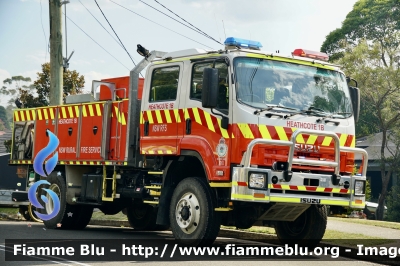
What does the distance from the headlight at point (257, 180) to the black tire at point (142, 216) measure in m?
5.27

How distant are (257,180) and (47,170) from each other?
6.76 metres

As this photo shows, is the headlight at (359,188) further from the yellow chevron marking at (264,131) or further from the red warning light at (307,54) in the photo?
the red warning light at (307,54)

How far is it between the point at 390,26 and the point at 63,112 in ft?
133

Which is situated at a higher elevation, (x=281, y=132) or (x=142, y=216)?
(x=281, y=132)

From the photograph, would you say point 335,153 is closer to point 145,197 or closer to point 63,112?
point 145,197

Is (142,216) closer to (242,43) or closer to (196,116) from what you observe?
(196,116)

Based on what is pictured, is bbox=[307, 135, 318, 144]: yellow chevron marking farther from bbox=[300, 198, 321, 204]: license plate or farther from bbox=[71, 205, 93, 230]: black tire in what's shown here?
bbox=[71, 205, 93, 230]: black tire

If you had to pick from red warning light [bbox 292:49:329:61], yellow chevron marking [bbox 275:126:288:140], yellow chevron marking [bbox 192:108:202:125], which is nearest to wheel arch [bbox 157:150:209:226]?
yellow chevron marking [bbox 192:108:202:125]

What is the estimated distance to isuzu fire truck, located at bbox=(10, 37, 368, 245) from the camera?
38.7 ft

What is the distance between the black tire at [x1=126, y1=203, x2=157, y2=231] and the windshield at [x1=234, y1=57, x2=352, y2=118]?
17.1 feet

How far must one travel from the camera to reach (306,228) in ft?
43.8

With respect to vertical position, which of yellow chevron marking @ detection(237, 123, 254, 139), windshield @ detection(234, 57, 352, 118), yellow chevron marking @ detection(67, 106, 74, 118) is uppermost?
windshield @ detection(234, 57, 352, 118)

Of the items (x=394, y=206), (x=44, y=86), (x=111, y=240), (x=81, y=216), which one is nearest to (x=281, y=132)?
(x=111, y=240)

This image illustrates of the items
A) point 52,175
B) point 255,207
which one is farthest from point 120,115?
point 255,207
